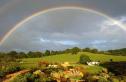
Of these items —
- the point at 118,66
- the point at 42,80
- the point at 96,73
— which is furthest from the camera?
the point at 118,66

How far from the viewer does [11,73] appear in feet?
107

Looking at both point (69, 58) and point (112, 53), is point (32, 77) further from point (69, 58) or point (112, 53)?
point (112, 53)

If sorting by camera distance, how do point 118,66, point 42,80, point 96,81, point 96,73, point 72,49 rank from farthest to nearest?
point 72,49 < point 118,66 < point 96,73 < point 96,81 < point 42,80

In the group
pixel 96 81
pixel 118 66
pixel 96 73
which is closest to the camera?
pixel 96 81

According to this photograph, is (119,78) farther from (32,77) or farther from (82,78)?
(32,77)

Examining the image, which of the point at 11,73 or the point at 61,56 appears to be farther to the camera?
the point at 61,56

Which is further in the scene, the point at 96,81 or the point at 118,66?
the point at 118,66

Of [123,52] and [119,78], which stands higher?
[123,52]

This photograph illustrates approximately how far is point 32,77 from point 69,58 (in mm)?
21137

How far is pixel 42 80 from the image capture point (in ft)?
96.4

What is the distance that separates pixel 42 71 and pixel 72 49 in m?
24.6

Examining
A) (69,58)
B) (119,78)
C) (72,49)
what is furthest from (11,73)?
(72,49)

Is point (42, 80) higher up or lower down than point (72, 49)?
lower down

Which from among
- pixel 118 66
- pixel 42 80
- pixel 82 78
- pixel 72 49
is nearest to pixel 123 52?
pixel 72 49
